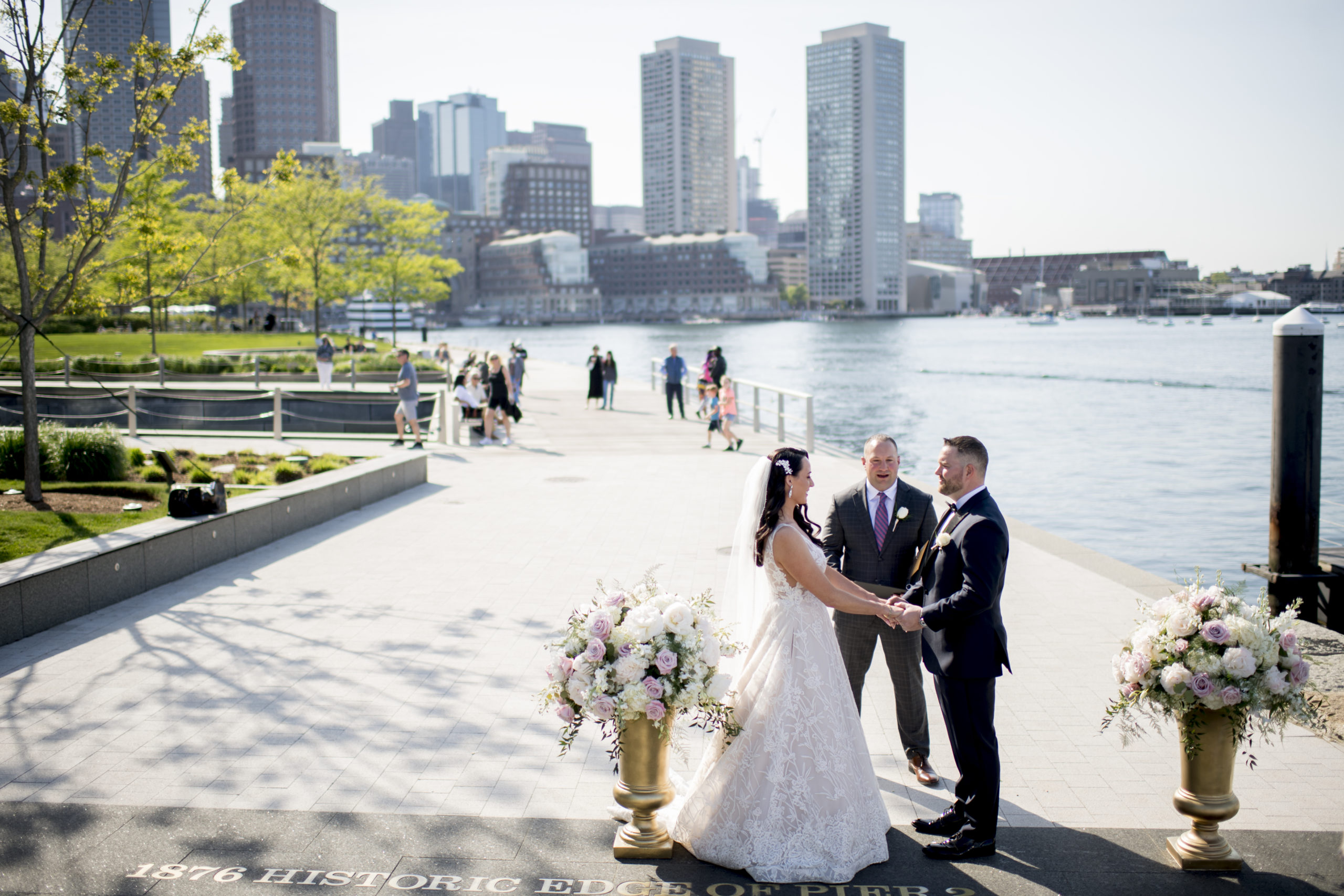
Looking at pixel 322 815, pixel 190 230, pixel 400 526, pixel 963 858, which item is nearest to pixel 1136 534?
pixel 400 526

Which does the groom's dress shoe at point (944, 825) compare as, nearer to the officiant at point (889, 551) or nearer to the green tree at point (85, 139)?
the officiant at point (889, 551)

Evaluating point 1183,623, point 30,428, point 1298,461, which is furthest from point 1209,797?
point 30,428

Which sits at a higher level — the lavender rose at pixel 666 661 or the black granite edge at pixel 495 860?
the lavender rose at pixel 666 661

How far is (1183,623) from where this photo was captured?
4.73m

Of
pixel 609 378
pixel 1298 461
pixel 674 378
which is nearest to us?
pixel 1298 461

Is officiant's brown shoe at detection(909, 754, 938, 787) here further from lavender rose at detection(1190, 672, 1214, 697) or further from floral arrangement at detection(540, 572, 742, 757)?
lavender rose at detection(1190, 672, 1214, 697)

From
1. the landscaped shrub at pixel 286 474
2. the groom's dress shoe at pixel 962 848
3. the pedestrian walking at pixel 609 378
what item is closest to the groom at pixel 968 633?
the groom's dress shoe at pixel 962 848

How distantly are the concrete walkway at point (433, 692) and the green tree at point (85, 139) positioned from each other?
380 cm

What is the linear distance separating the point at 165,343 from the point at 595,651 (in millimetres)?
48926

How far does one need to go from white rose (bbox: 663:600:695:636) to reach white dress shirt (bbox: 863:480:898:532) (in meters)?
1.62

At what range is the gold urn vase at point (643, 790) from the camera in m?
4.90

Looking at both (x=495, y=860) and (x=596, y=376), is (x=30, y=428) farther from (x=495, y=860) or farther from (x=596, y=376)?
(x=596, y=376)

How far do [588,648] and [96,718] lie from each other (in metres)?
3.91

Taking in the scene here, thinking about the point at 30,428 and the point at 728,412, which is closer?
the point at 30,428
